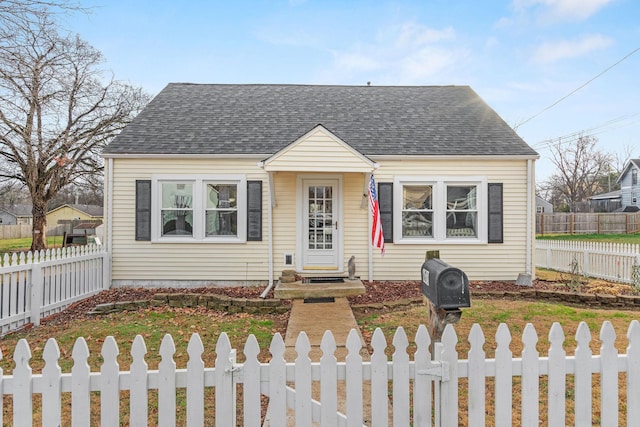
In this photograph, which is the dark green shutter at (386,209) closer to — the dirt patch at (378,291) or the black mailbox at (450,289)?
the dirt patch at (378,291)

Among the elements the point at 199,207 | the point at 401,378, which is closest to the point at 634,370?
the point at 401,378

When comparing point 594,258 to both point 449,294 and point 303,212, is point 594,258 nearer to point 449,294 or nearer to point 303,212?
point 303,212

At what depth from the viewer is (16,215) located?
63.2 m

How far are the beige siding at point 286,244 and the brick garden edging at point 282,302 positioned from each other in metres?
1.61

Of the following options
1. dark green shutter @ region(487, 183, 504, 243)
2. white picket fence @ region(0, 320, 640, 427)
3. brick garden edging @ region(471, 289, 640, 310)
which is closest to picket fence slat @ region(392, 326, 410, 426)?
white picket fence @ region(0, 320, 640, 427)

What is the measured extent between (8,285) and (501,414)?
697cm

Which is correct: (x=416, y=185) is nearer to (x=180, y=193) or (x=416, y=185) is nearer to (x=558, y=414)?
(x=180, y=193)

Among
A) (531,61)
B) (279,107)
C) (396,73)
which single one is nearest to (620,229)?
(531,61)

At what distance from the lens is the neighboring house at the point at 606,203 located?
35.2 metres

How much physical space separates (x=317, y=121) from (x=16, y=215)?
73505 millimetres

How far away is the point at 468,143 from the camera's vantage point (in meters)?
9.71

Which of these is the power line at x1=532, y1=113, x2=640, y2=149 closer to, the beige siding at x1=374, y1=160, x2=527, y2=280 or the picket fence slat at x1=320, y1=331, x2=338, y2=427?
the beige siding at x1=374, y1=160, x2=527, y2=280

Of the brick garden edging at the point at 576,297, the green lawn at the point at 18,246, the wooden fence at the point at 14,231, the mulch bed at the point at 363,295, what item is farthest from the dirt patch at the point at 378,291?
the wooden fence at the point at 14,231

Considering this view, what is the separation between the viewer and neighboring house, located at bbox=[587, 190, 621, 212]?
116ft
